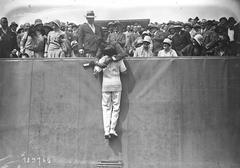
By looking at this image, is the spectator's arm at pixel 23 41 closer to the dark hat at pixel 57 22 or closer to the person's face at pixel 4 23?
the person's face at pixel 4 23

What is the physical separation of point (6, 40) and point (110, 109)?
2.52 metres

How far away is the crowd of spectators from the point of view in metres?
5.82

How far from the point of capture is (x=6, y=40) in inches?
247

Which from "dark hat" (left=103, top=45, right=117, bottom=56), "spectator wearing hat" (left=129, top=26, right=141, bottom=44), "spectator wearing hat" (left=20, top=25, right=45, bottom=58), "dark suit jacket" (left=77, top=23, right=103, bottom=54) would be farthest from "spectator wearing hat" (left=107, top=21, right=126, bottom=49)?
"spectator wearing hat" (left=20, top=25, right=45, bottom=58)

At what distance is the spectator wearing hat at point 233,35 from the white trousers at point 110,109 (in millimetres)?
2160

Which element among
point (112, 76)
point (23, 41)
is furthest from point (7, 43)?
point (112, 76)

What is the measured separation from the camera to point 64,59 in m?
5.77

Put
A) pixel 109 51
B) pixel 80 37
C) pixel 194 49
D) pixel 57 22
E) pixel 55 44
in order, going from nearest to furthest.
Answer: pixel 109 51 → pixel 194 49 → pixel 80 37 → pixel 55 44 → pixel 57 22

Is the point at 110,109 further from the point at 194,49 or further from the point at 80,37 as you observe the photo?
the point at 194,49

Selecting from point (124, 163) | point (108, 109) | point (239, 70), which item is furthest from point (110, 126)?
point (239, 70)

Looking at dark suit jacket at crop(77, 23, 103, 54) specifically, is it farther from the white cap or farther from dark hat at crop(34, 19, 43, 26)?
dark hat at crop(34, 19, 43, 26)

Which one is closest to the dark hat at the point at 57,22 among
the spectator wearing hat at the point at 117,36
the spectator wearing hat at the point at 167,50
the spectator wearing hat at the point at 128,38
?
the spectator wearing hat at the point at 117,36

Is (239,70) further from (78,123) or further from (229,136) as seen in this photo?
(78,123)

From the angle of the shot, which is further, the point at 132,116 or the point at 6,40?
the point at 6,40
